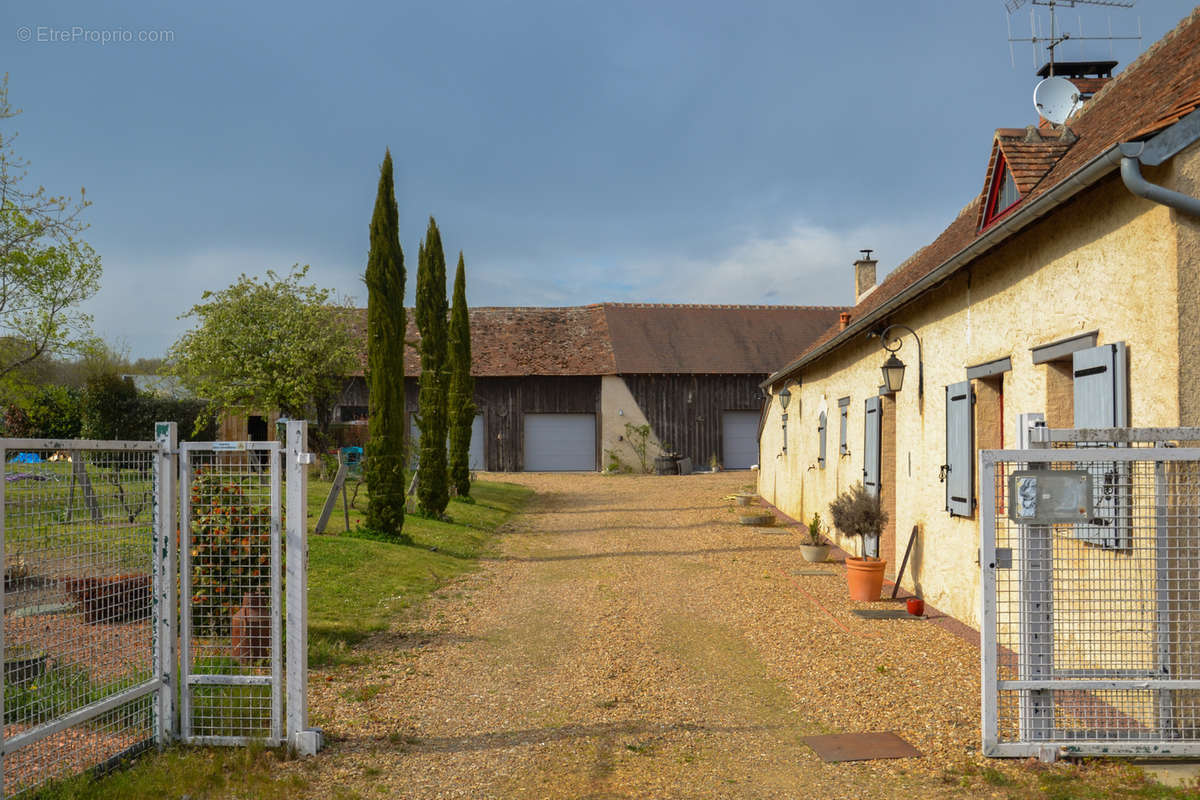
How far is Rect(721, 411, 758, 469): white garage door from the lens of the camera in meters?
31.6

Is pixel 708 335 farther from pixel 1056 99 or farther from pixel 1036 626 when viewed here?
pixel 1036 626

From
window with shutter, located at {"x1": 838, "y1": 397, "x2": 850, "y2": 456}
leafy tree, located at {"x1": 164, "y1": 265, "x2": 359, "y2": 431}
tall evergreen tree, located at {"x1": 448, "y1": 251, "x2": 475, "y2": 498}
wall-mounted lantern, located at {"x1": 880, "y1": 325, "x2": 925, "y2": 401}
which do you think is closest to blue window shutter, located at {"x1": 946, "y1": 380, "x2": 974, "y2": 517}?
wall-mounted lantern, located at {"x1": 880, "y1": 325, "x2": 925, "y2": 401}

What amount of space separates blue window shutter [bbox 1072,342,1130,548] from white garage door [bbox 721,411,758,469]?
25920mm

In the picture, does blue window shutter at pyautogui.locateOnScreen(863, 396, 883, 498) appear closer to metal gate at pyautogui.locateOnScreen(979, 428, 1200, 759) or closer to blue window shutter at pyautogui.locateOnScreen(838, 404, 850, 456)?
blue window shutter at pyautogui.locateOnScreen(838, 404, 850, 456)

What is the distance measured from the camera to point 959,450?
791 cm

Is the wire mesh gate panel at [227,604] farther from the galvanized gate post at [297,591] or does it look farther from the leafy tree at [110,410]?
the leafy tree at [110,410]

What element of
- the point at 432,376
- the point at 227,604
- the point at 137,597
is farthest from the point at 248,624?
the point at 432,376

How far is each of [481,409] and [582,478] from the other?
4.81 m

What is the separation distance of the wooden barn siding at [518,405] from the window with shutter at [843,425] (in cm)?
1815

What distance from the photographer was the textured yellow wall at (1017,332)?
4.91 m

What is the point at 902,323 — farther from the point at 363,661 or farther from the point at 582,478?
the point at 582,478

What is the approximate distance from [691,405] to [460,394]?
40.8 ft

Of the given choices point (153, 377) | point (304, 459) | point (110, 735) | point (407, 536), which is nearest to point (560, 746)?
point (304, 459)

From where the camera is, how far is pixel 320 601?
27.8 ft
